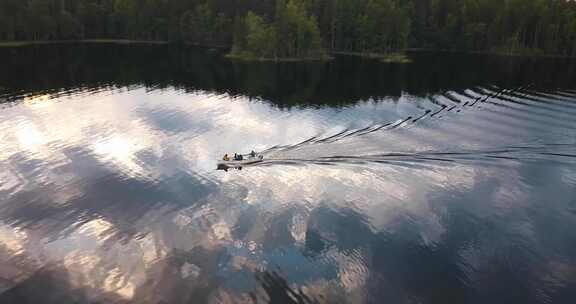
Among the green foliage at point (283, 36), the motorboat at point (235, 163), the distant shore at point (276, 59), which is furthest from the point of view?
the distant shore at point (276, 59)

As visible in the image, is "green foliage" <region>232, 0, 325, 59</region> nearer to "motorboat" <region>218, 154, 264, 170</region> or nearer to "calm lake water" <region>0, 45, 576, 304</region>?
"calm lake water" <region>0, 45, 576, 304</region>

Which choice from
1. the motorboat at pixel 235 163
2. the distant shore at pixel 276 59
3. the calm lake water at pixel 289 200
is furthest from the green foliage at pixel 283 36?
the motorboat at pixel 235 163

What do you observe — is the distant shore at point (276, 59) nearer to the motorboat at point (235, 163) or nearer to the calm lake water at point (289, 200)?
the calm lake water at point (289, 200)

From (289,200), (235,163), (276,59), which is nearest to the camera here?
(289,200)

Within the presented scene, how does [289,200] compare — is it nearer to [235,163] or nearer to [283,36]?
[235,163]

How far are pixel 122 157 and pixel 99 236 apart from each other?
2397 centimetres

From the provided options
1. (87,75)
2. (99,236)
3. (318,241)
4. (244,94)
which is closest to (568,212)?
(318,241)

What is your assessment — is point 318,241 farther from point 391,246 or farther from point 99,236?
point 99,236

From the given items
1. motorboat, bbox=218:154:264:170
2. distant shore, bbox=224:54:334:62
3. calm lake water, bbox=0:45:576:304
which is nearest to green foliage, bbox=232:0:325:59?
distant shore, bbox=224:54:334:62

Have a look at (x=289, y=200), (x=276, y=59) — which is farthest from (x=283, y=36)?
(x=289, y=200)

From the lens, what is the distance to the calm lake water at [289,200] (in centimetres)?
3750

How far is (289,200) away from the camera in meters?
52.0

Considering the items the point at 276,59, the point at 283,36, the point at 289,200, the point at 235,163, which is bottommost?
the point at 289,200

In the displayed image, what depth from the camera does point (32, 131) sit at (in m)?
77.2
